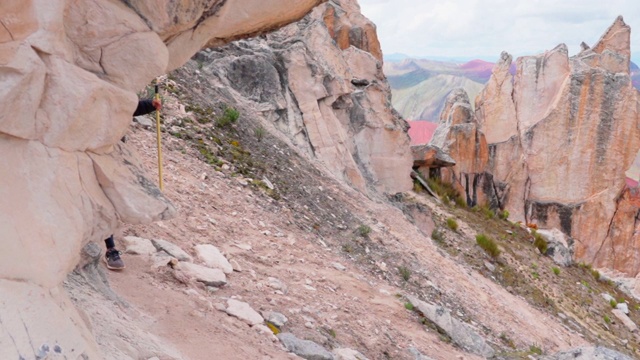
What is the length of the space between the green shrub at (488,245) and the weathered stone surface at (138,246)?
1365cm

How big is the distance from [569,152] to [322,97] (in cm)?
2000

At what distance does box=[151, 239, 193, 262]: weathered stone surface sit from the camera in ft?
25.7

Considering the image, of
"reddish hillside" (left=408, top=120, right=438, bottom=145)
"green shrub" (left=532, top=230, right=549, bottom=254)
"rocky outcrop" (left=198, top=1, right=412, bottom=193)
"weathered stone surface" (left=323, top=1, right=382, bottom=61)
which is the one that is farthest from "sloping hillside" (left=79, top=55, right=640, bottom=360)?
"reddish hillside" (left=408, top=120, right=438, bottom=145)

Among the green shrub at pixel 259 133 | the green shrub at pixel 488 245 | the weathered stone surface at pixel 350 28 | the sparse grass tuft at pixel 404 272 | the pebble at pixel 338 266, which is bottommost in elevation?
the green shrub at pixel 488 245

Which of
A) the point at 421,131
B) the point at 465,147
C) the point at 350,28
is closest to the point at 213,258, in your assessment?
the point at 350,28

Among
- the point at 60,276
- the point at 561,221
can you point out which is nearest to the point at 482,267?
the point at 60,276

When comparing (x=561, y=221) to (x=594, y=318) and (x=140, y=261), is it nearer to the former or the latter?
(x=594, y=318)

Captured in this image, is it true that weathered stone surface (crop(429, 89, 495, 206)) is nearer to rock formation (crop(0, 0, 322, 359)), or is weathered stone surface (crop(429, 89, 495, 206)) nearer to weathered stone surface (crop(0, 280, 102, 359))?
rock formation (crop(0, 0, 322, 359))

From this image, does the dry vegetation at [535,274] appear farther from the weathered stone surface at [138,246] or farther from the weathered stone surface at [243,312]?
the weathered stone surface at [138,246]

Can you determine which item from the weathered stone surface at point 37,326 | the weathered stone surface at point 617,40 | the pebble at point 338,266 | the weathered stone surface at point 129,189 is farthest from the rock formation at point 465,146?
the weathered stone surface at point 37,326

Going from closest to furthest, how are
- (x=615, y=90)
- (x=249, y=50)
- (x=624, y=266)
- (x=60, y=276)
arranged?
(x=60, y=276), (x=249, y=50), (x=615, y=90), (x=624, y=266)

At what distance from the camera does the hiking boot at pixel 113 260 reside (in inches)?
267

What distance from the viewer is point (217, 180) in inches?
443

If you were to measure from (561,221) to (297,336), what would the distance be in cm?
3005
